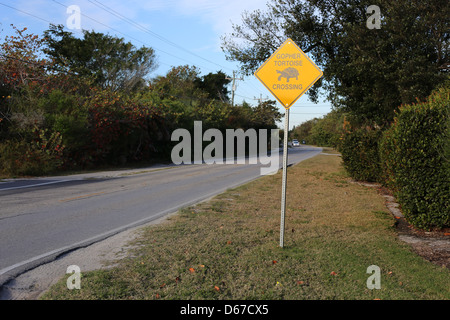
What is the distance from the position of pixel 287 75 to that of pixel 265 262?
2978mm

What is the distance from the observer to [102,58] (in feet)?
133

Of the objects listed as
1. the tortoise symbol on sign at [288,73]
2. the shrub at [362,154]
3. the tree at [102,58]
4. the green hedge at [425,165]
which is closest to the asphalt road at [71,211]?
the tortoise symbol on sign at [288,73]

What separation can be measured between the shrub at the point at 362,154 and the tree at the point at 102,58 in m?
27.3

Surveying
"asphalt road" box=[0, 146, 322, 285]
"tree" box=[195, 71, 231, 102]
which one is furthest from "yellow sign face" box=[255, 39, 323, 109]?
"tree" box=[195, 71, 231, 102]

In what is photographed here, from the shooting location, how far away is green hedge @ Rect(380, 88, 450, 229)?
7008mm

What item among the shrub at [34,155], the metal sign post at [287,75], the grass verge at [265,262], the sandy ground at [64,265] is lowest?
the sandy ground at [64,265]

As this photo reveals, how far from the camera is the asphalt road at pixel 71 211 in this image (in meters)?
5.83

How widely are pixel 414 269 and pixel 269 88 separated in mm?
3442

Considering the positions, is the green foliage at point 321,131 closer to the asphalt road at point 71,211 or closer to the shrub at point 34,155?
the shrub at point 34,155

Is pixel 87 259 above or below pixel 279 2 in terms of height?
below
